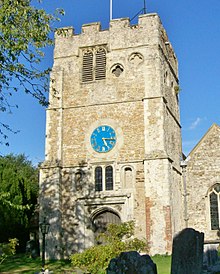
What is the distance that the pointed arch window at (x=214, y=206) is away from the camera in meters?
23.0

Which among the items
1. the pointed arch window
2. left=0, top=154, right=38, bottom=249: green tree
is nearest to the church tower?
the pointed arch window

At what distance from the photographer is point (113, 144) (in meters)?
22.1

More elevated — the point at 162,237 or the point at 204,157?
the point at 204,157

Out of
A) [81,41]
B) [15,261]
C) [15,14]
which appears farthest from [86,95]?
[15,14]

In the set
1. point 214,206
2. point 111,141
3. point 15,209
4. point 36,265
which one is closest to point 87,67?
point 111,141

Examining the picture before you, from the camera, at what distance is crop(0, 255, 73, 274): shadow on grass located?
17.9 m

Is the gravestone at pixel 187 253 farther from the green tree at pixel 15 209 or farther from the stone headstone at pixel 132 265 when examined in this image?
the green tree at pixel 15 209

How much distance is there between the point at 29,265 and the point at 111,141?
7210 millimetres

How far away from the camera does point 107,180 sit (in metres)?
21.8

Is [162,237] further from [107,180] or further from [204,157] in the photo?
[204,157]

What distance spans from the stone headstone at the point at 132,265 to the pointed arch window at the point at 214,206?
17.8 m

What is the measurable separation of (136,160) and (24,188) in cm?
924

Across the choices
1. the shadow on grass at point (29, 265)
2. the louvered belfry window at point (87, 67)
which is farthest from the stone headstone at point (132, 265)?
the louvered belfry window at point (87, 67)

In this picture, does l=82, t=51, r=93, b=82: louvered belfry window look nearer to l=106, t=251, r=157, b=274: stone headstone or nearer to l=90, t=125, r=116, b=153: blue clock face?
l=90, t=125, r=116, b=153: blue clock face
